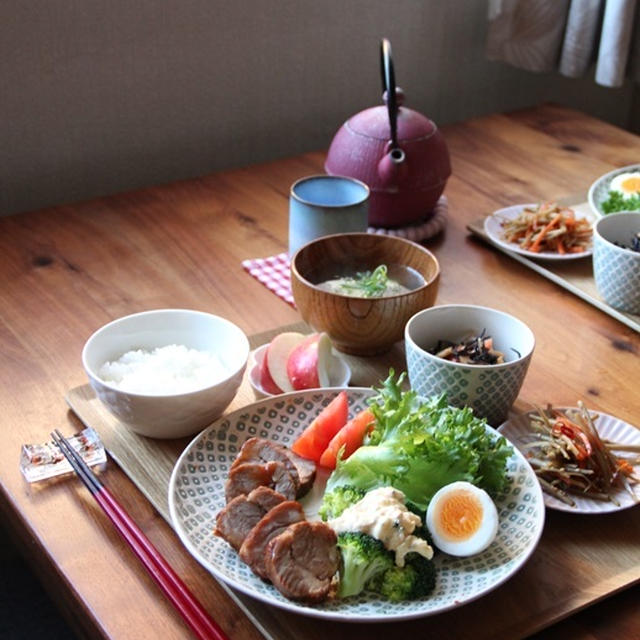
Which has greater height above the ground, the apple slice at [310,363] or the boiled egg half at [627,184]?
the apple slice at [310,363]

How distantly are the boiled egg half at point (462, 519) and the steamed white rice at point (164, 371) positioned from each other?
316 mm

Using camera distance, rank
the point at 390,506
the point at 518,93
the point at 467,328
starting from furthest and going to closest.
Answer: the point at 518,93 → the point at 467,328 → the point at 390,506

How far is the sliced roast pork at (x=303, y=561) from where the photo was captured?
3.05 ft

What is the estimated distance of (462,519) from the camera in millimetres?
1019

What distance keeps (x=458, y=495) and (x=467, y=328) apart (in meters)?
0.35

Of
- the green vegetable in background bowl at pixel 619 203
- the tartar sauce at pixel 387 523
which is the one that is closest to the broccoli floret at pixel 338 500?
the tartar sauce at pixel 387 523

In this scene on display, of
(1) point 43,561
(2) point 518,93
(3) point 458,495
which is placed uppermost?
(3) point 458,495

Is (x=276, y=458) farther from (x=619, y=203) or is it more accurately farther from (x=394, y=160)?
(x=619, y=203)

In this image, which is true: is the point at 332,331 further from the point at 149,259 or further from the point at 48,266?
the point at 48,266

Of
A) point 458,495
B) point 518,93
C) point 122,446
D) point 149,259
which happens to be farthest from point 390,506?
point 518,93

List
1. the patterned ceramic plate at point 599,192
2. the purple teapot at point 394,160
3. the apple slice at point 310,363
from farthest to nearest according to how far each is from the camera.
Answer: the patterned ceramic plate at point 599,192
the purple teapot at point 394,160
the apple slice at point 310,363

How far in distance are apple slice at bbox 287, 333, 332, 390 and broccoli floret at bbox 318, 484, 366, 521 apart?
244 mm

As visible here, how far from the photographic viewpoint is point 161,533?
1077 millimetres

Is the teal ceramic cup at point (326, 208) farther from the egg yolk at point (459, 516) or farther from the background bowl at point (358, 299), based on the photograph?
the egg yolk at point (459, 516)
